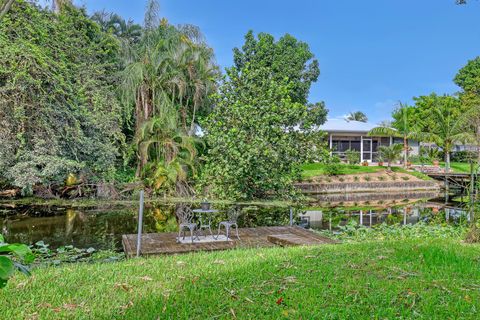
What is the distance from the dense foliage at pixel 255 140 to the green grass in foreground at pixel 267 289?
9760mm

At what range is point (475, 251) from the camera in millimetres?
5645

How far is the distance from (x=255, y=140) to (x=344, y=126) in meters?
19.9

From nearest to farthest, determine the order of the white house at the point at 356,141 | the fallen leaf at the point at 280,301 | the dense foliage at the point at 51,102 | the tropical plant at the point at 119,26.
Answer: the fallen leaf at the point at 280,301 → the dense foliage at the point at 51,102 → the tropical plant at the point at 119,26 → the white house at the point at 356,141

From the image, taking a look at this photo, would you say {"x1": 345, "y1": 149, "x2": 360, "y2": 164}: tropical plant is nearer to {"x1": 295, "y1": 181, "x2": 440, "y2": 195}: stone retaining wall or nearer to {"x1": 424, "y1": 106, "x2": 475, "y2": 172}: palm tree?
{"x1": 424, "y1": 106, "x2": 475, "y2": 172}: palm tree

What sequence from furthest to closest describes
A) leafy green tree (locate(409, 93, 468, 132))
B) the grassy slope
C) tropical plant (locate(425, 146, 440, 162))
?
1. leafy green tree (locate(409, 93, 468, 132))
2. tropical plant (locate(425, 146, 440, 162))
3. the grassy slope

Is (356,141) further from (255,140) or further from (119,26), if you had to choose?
(119,26)

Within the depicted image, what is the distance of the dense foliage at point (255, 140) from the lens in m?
15.0

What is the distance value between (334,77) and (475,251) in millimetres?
28414

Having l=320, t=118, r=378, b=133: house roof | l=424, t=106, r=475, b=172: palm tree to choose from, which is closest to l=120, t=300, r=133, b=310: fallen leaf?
l=424, t=106, r=475, b=172: palm tree

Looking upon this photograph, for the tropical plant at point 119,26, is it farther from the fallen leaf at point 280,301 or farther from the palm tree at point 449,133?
the palm tree at point 449,133

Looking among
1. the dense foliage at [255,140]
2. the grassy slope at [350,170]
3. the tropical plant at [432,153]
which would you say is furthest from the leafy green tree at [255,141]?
the tropical plant at [432,153]

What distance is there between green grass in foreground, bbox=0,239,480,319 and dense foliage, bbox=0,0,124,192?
31.6 feet

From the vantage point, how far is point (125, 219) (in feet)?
42.5

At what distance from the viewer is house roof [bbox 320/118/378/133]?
1243 inches
